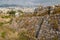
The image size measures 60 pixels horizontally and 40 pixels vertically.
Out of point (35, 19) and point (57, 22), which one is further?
point (35, 19)

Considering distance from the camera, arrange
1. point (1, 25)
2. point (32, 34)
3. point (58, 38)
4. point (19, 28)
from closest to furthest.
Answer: point (58, 38) → point (32, 34) → point (19, 28) → point (1, 25)

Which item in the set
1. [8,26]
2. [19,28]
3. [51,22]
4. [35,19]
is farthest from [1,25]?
[51,22]

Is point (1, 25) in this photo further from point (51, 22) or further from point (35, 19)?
point (51, 22)

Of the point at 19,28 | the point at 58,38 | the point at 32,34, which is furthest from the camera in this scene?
the point at 19,28

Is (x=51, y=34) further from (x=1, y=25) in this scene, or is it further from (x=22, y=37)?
(x=1, y=25)

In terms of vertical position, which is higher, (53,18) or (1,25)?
(53,18)

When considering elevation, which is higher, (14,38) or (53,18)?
(53,18)

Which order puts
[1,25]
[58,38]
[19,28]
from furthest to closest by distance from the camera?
[1,25], [19,28], [58,38]

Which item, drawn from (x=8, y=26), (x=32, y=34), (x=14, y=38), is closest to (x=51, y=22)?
(x=32, y=34)

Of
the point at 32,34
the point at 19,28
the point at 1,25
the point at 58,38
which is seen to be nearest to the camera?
the point at 58,38
